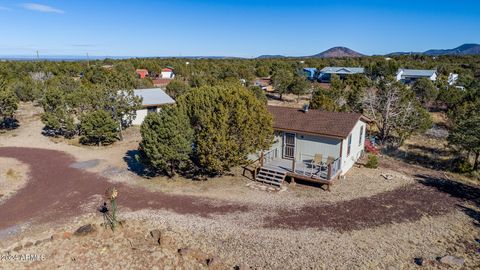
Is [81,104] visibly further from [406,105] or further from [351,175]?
[406,105]

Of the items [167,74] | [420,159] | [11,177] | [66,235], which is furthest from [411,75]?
[66,235]

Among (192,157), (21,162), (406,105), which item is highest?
(406,105)

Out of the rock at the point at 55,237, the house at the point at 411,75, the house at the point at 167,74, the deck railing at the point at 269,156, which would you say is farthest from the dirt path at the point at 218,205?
the house at the point at 167,74

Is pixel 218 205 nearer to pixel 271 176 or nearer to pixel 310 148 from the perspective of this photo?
pixel 271 176

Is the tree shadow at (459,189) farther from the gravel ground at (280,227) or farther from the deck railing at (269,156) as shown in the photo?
the deck railing at (269,156)

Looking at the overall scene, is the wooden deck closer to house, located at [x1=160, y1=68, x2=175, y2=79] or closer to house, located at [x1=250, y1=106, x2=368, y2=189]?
house, located at [x1=250, y1=106, x2=368, y2=189]

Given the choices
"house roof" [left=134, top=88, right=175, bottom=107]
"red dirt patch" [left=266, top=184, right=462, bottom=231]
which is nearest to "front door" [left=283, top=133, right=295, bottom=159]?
"red dirt patch" [left=266, top=184, right=462, bottom=231]

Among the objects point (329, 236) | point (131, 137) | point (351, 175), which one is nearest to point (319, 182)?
point (351, 175)
